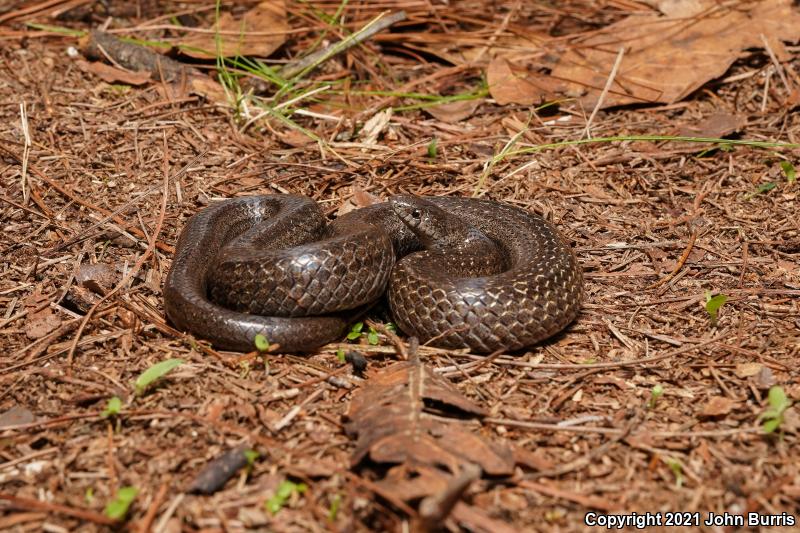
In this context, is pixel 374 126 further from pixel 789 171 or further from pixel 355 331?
pixel 789 171

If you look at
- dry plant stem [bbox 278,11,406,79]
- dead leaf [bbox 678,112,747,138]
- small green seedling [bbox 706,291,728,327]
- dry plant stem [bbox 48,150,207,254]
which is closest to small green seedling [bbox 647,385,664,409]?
small green seedling [bbox 706,291,728,327]

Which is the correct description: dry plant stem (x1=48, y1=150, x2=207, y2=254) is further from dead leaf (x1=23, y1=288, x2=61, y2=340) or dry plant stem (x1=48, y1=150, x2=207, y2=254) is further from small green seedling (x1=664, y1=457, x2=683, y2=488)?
small green seedling (x1=664, y1=457, x2=683, y2=488)

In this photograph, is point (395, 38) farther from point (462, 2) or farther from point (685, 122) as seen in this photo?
point (685, 122)

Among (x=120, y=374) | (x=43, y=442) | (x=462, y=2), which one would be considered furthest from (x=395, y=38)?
(x=43, y=442)

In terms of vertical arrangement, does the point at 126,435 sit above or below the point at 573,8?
below

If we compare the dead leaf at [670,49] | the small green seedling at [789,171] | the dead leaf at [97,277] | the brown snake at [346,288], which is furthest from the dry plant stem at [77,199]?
the small green seedling at [789,171]

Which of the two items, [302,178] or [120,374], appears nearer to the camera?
[120,374]

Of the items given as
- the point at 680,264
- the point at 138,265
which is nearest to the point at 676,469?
the point at 680,264
